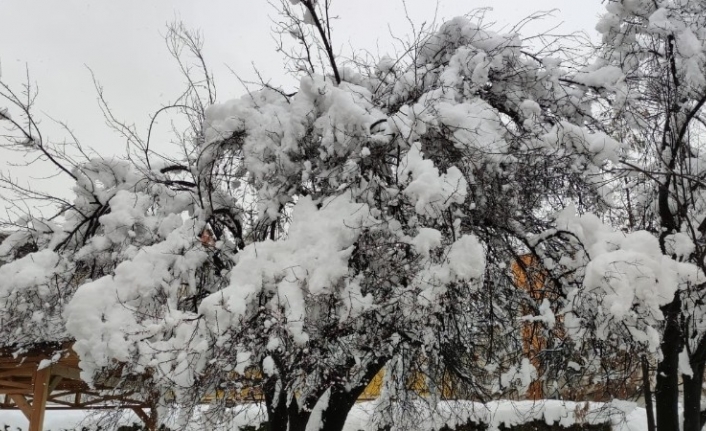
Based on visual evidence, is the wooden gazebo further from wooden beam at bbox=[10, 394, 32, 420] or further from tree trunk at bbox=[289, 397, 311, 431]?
tree trunk at bbox=[289, 397, 311, 431]

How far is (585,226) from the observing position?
4.15m

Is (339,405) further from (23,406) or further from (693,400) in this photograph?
(23,406)

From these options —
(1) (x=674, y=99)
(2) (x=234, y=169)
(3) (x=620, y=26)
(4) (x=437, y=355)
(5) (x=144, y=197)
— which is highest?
(3) (x=620, y=26)

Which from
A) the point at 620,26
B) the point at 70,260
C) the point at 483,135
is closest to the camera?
the point at 483,135

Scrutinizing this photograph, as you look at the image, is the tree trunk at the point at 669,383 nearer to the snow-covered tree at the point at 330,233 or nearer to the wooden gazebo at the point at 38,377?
the snow-covered tree at the point at 330,233

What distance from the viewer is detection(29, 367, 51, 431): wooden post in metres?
8.15

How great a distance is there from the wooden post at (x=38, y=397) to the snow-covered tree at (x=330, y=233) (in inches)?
91.1

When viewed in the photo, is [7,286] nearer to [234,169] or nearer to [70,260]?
[70,260]

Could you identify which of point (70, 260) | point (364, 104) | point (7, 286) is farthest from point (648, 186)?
point (7, 286)

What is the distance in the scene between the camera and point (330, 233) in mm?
4082

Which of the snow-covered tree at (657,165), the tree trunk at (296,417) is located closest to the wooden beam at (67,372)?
the tree trunk at (296,417)

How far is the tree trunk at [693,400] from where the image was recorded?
20.2 ft

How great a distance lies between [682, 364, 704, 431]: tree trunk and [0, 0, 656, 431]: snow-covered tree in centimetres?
212

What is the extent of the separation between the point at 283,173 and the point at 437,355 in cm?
226
